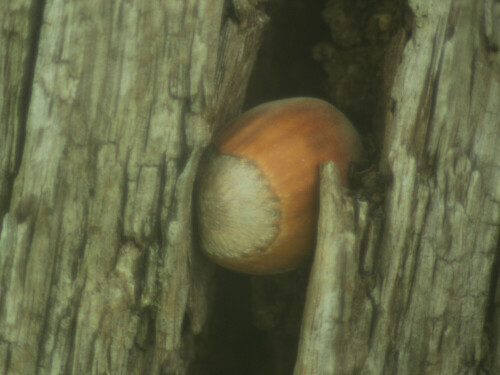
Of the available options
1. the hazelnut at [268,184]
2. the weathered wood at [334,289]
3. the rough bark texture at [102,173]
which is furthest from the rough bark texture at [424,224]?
the rough bark texture at [102,173]

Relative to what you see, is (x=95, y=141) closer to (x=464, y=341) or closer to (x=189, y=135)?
(x=189, y=135)

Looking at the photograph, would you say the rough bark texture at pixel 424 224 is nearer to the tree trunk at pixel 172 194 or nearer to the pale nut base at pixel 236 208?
the tree trunk at pixel 172 194

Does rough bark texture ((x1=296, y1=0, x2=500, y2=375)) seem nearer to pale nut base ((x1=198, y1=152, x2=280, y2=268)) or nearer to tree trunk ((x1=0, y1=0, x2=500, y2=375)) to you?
tree trunk ((x1=0, y1=0, x2=500, y2=375))

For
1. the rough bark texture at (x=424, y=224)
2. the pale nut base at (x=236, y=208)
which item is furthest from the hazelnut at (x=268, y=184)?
the rough bark texture at (x=424, y=224)

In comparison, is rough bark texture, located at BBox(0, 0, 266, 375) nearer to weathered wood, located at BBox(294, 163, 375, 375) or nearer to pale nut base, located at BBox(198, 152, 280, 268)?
pale nut base, located at BBox(198, 152, 280, 268)

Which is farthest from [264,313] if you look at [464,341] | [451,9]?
[451,9]

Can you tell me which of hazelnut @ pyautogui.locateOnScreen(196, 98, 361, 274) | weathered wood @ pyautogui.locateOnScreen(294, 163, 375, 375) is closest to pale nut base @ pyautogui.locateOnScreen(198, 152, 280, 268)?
hazelnut @ pyautogui.locateOnScreen(196, 98, 361, 274)

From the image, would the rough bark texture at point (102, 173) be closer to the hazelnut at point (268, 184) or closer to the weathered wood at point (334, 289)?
the hazelnut at point (268, 184)
